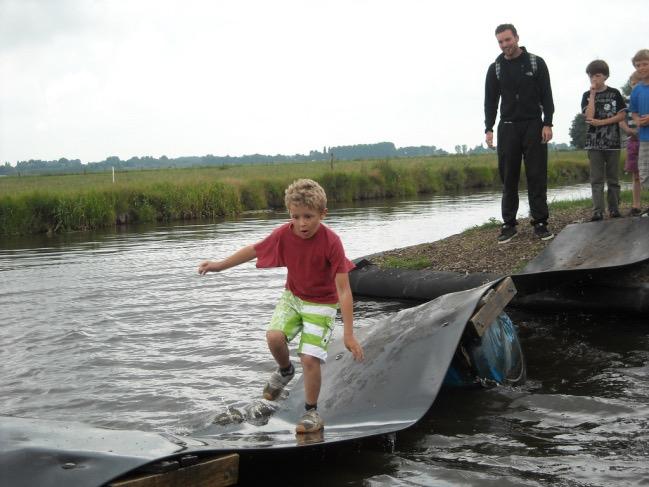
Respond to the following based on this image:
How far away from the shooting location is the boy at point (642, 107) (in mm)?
9698

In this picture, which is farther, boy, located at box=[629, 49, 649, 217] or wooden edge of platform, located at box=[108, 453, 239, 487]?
boy, located at box=[629, 49, 649, 217]

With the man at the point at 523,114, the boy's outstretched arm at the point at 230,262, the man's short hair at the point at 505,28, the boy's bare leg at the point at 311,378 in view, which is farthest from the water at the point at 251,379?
the man's short hair at the point at 505,28

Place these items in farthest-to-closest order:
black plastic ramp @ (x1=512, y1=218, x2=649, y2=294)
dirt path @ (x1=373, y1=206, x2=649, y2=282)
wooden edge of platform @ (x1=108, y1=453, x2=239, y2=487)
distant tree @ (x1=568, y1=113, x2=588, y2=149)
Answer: distant tree @ (x1=568, y1=113, x2=588, y2=149)
dirt path @ (x1=373, y1=206, x2=649, y2=282)
black plastic ramp @ (x1=512, y1=218, x2=649, y2=294)
wooden edge of platform @ (x1=108, y1=453, x2=239, y2=487)

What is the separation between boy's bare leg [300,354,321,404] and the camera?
487 cm

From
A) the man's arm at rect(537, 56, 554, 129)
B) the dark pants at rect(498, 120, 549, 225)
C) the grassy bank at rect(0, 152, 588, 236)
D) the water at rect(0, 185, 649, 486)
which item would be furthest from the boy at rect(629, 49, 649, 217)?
the grassy bank at rect(0, 152, 588, 236)

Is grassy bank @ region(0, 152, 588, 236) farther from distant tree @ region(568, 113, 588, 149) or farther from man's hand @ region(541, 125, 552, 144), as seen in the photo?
distant tree @ region(568, 113, 588, 149)

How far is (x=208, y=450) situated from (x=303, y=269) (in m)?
1.66

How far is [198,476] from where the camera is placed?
3533 mm

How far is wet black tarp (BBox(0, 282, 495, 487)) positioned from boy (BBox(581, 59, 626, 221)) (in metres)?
5.13

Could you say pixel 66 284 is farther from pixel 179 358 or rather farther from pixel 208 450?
pixel 208 450

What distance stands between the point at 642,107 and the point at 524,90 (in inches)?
60.0

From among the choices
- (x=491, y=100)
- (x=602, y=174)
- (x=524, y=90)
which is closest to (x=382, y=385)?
(x=524, y=90)

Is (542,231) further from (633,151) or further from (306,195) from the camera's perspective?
(306,195)

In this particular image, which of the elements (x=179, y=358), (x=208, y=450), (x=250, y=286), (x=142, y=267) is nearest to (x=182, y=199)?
(x=142, y=267)
